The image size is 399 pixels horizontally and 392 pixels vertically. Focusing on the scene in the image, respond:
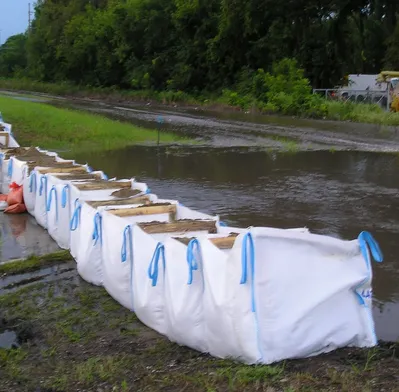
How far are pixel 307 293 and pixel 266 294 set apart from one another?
310mm

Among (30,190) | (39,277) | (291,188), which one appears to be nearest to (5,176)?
(30,190)

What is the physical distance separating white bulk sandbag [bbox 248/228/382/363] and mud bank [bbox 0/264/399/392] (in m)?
0.12

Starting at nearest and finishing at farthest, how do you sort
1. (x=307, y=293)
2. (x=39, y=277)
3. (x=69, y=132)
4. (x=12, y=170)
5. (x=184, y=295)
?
(x=307, y=293) → (x=184, y=295) → (x=39, y=277) → (x=12, y=170) → (x=69, y=132)

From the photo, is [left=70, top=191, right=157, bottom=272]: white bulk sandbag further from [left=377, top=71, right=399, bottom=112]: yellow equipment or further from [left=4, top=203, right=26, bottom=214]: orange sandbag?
[left=377, top=71, right=399, bottom=112]: yellow equipment

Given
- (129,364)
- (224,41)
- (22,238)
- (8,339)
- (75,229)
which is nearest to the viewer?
(129,364)

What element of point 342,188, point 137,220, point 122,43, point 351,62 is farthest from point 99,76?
point 137,220

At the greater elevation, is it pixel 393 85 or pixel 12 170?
pixel 393 85

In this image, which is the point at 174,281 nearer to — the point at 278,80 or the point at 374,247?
the point at 374,247

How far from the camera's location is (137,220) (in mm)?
6656

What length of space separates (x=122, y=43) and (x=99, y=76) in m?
5.92

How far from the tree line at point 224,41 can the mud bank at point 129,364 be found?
35786 millimetres

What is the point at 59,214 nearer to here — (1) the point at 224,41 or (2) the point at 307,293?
(2) the point at 307,293

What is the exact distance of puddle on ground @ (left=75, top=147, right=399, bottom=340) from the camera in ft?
28.7

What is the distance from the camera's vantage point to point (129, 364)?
4441 mm
